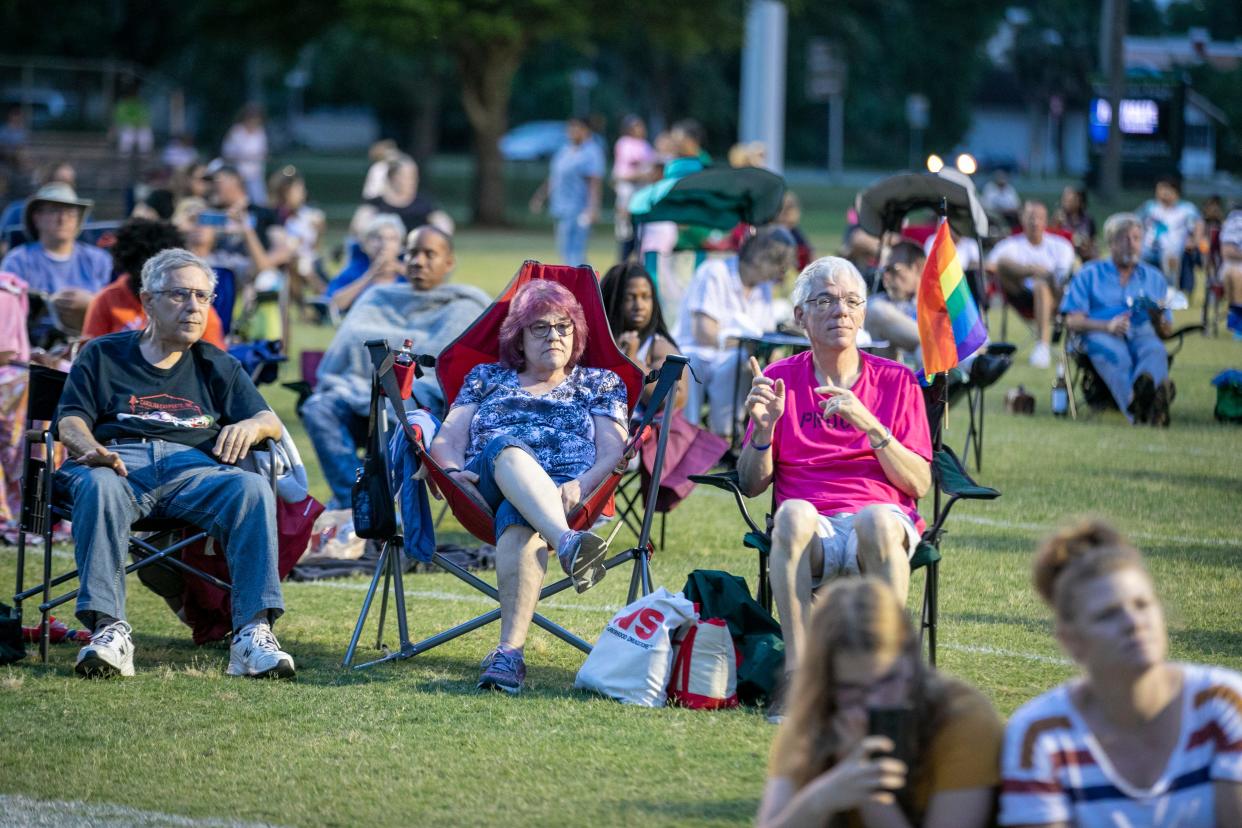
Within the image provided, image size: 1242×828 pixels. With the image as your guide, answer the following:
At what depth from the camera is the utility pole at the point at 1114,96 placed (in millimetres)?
28594

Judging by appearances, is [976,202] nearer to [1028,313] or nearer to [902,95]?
[1028,313]

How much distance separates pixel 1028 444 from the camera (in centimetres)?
1017

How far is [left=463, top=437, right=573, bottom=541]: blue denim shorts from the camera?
5.32m

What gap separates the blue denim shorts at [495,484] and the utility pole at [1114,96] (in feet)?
82.0

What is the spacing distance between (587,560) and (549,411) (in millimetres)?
804

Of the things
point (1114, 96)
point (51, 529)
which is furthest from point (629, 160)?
point (51, 529)

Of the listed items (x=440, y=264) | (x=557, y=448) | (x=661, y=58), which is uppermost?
(x=661, y=58)

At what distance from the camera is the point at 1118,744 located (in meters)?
2.80

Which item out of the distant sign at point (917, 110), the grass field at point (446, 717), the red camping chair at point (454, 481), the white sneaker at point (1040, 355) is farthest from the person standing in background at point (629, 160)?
the distant sign at point (917, 110)

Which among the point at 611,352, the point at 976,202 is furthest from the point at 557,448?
the point at 976,202

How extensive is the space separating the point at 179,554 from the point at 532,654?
4.11 ft

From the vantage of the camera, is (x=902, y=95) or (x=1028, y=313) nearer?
(x=1028, y=313)

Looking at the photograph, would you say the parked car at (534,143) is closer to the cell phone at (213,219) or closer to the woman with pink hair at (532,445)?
the cell phone at (213,219)

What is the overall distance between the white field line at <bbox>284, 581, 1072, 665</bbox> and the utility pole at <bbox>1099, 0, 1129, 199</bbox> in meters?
24.2
